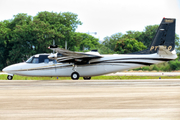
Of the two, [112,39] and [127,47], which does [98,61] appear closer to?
[127,47]

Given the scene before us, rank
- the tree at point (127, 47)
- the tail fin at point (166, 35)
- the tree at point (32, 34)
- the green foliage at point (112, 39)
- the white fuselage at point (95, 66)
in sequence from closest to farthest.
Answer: the white fuselage at point (95, 66) < the tail fin at point (166, 35) < the tree at point (32, 34) < the tree at point (127, 47) < the green foliage at point (112, 39)

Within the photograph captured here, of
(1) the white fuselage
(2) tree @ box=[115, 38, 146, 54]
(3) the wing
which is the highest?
(2) tree @ box=[115, 38, 146, 54]

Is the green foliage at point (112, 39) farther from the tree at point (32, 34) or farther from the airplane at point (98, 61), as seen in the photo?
the airplane at point (98, 61)

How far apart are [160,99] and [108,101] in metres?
2.40

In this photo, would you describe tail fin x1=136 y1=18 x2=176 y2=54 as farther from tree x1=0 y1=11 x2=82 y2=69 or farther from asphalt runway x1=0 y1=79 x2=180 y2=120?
tree x1=0 y1=11 x2=82 y2=69

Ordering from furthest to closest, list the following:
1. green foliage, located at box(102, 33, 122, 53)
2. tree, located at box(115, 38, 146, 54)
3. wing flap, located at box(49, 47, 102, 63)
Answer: green foliage, located at box(102, 33, 122, 53), tree, located at box(115, 38, 146, 54), wing flap, located at box(49, 47, 102, 63)

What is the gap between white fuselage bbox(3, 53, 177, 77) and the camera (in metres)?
26.8

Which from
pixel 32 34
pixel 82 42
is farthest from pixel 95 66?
pixel 82 42

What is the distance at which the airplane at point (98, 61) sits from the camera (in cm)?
2652

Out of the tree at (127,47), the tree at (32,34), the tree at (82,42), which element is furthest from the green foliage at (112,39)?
the tree at (32,34)

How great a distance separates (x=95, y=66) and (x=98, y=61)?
0.58 metres

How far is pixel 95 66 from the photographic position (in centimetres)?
2739

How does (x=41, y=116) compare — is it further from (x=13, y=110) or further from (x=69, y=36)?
(x=69, y=36)

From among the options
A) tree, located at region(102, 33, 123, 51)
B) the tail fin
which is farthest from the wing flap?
tree, located at region(102, 33, 123, 51)
